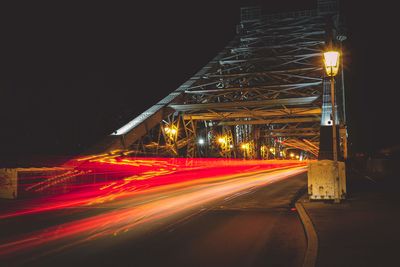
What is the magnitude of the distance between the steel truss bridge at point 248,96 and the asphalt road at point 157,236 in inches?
415

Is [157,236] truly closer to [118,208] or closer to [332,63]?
[118,208]

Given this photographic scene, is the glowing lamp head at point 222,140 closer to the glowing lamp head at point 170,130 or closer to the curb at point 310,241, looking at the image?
the glowing lamp head at point 170,130

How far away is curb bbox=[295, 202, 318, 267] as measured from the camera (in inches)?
260

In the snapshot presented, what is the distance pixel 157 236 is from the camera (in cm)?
952

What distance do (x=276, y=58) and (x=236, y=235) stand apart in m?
35.8

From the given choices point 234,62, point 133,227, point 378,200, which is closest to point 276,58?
point 234,62

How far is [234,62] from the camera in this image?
147 feet

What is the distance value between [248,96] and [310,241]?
1253 inches

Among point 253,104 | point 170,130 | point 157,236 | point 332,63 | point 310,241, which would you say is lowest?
point 157,236

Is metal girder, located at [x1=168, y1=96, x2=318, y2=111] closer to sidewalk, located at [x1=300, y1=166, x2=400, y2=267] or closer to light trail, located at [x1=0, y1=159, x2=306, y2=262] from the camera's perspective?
light trail, located at [x1=0, y1=159, x2=306, y2=262]

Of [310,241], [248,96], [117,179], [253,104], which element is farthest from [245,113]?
[310,241]

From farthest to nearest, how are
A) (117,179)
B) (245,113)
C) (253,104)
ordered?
(245,113) < (253,104) < (117,179)

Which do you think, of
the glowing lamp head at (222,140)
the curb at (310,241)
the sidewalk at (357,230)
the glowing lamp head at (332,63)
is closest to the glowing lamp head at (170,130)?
the glowing lamp head at (222,140)

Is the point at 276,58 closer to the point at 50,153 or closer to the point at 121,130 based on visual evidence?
the point at 121,130
